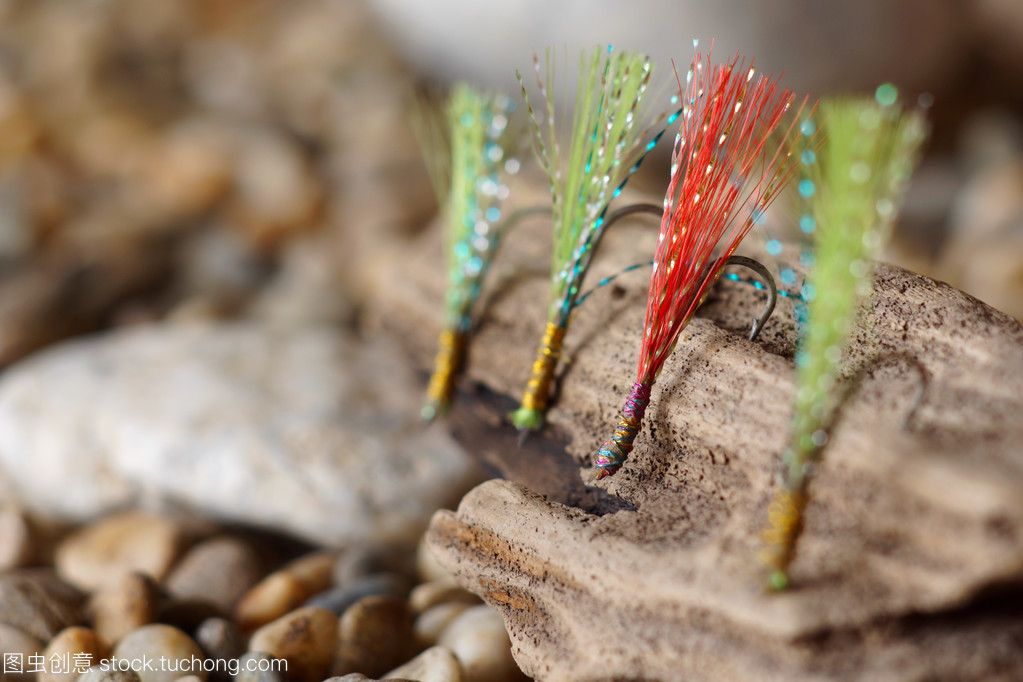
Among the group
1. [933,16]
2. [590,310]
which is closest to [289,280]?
[590,310]

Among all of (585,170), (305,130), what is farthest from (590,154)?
(305,130)

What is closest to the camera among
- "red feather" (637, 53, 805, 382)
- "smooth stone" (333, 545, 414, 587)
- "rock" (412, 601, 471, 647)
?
"red feather" (637, 53, 805, 382)

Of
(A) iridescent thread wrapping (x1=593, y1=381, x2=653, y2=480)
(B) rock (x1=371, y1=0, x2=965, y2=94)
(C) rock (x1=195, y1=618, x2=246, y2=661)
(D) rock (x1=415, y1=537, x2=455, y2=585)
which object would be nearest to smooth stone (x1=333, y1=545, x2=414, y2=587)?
(D) rock (x1=415, y1=537, x2=455, y2=585)

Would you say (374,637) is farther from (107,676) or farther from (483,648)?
(107,676)

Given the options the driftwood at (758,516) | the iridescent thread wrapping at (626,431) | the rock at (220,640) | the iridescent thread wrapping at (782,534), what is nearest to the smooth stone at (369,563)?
the rock at (220,640)

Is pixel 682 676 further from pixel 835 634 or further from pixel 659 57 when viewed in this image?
pixel 659 57

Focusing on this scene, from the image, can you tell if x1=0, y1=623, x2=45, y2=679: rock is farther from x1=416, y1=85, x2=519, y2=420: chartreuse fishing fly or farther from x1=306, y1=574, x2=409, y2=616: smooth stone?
x1=416, y1=85, x2=519, y2=420: chartreuse fishing fly

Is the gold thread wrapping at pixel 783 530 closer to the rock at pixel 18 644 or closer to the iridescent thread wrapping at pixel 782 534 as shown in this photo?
the iridescent thread wrapping at pixel 782 534
